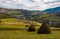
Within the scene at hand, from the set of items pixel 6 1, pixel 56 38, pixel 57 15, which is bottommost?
pixel 56 38

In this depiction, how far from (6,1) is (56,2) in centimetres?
344

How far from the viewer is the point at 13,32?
16.5 metres

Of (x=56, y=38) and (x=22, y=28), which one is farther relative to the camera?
(x=22, y=28)

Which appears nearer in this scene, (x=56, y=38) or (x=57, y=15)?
(x=56, y=38)

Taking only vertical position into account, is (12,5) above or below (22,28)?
above

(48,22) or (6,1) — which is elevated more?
→ (6,1)

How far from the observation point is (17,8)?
54.7 feet

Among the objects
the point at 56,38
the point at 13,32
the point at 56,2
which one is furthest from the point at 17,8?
the point at 56,38

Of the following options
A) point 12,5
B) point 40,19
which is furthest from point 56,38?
point 12,5

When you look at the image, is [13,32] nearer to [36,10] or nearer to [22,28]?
[22,28]

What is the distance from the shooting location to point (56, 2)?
16984 millimetres

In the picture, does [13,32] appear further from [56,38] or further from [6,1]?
[56,38]

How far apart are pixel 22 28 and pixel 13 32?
710 millimetres

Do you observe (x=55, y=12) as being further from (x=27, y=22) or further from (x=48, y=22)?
(x=27, y=22)
